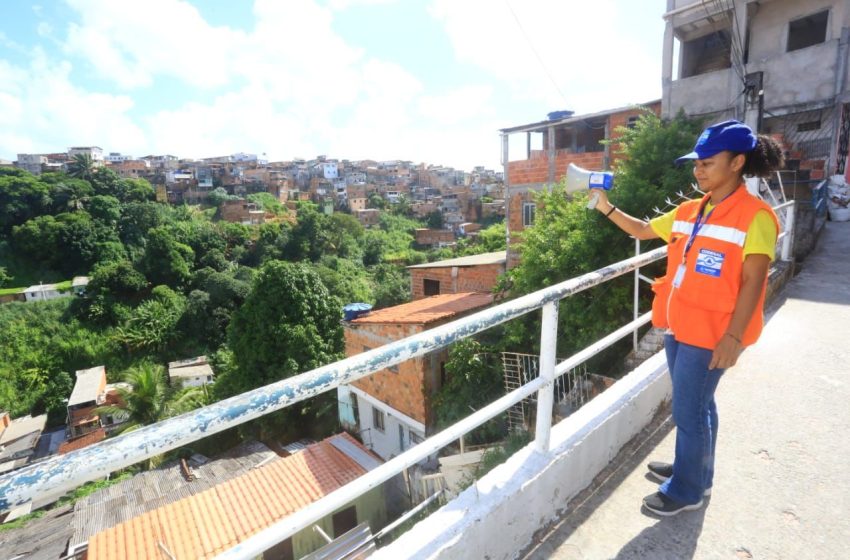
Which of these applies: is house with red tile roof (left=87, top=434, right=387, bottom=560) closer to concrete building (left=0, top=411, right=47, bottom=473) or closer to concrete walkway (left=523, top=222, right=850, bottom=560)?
concrete walkway (left=523, top=222, right=850, bottom=560)

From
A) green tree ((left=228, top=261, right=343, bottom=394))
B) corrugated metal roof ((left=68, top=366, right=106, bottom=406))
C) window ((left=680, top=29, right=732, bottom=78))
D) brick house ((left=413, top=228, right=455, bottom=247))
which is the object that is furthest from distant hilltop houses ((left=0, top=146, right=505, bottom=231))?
window ((left=680, top=29, right=732, bottom=78))

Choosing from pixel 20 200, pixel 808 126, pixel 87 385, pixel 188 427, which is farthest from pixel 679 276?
pixel 20 200

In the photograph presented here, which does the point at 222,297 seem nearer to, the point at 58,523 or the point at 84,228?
the point at 84,228

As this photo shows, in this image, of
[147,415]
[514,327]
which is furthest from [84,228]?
[514,327]

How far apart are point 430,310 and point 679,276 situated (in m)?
9.80

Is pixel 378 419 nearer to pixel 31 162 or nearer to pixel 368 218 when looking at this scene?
pixel 368 218

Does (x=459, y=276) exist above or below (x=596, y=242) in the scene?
below

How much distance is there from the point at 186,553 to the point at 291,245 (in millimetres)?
35664

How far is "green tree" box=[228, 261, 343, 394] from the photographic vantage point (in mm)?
16594

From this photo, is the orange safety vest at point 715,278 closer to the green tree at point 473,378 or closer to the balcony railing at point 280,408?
the balcony railing at point 280,408

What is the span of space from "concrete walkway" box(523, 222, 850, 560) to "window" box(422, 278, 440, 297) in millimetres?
12636

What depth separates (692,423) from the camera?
1.80 m

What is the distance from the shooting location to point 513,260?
1455 centimetres

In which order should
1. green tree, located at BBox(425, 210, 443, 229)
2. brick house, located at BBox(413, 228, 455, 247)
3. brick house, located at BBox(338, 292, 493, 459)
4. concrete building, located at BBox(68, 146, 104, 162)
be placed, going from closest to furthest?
brick house, located at BBox(338, 292, 493, 459)
brick house, located at BBox(413, 228, 455, 247)
green tree, located at BBox(425, 210, 443, 229)
concrete building, located at BBox(68, 146, 104, 162)
